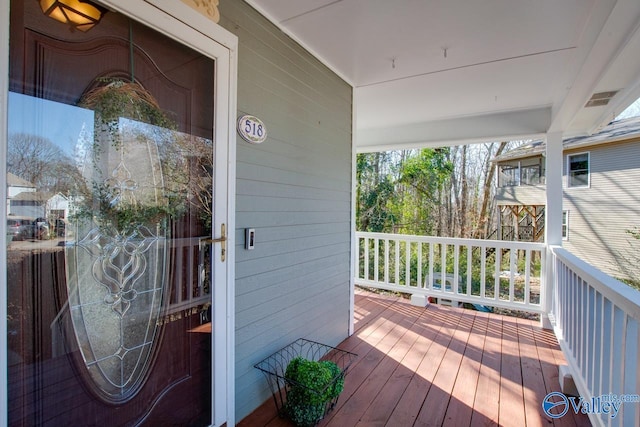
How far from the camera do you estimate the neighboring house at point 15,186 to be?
0.97 m

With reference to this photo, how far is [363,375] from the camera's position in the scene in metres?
2.39

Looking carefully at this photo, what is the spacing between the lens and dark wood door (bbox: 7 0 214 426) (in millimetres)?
1018

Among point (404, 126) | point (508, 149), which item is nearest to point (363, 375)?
point (404, 126)

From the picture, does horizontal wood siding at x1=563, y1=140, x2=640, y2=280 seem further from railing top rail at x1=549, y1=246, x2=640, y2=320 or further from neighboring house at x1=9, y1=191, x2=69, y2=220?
neighboring house at x1=9, y1=191, x2=69, y2=220

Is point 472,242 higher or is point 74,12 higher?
point 74,12

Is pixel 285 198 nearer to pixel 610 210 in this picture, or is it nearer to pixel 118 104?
pixel 118 104

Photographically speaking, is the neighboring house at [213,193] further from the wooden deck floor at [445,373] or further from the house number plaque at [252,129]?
the wooden deck floor at [445,373]

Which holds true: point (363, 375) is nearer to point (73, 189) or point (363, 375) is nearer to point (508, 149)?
point (73, 189)

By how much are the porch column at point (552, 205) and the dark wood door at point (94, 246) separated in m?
3.50

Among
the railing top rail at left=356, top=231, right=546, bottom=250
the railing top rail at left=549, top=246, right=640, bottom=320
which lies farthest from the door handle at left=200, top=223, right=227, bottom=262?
the railing top rail at left=356, top=231, right=546, bottom=250

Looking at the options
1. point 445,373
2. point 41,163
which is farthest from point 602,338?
point 41,163

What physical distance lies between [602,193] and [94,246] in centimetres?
981

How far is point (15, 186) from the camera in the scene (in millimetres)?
990

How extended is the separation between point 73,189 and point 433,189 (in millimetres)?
8596
